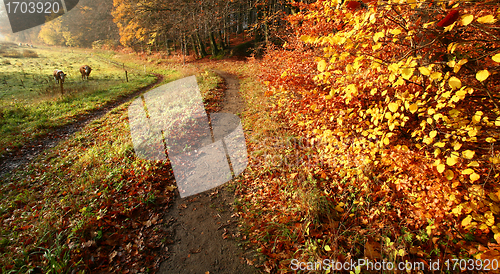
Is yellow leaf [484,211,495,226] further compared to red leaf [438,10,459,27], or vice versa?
yellow leaf [484,211,495,226]

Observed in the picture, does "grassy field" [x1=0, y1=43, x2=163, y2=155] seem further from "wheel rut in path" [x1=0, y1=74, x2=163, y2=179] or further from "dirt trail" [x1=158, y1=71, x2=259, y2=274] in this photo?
"dirt trail" [x1=158, y1=71, x2=259, y2=274]

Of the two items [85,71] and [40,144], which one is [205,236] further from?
[85,71]

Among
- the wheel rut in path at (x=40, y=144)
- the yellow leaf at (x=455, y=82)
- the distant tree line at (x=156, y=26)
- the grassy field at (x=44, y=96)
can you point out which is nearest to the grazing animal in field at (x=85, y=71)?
the grassy field at (x=44, y=96)

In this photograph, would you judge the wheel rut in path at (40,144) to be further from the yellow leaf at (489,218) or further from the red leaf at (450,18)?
the yellow leaf at (489,218)

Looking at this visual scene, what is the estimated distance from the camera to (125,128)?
9023 mm

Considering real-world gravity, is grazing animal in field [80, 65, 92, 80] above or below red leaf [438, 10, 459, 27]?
below

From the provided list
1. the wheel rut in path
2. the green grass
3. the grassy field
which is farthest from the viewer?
the grassy field

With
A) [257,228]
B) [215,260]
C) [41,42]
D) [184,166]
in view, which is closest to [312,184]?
[257,228]

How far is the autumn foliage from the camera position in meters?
2.38

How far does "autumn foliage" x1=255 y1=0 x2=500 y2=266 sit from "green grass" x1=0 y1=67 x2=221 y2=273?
3141 millimetres

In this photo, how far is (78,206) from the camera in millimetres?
4594

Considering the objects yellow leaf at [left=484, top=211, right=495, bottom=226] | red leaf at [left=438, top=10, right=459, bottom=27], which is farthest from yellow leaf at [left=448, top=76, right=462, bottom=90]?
yellow leaf at [left=484, top=211, right=495, bottom=226]

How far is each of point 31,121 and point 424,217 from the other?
598 inches

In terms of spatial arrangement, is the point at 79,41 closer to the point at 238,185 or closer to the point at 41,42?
the point at 41,42
